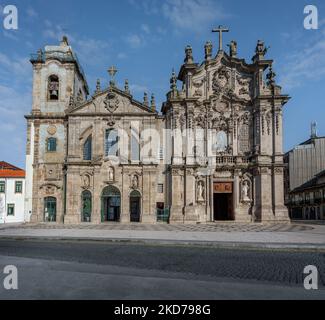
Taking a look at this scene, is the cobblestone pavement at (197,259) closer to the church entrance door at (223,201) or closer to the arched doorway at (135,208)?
the arched doorway at (135,208)

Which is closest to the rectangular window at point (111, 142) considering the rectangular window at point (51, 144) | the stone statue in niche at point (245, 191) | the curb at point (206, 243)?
the rectangular window at point (51, 144)

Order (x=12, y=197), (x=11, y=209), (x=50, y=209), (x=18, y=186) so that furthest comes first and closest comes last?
(x=18, y=186)
(x=12, y=197)
(x=11, y=209)
(x=50, y=209)

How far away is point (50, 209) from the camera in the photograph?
35594 millimetres

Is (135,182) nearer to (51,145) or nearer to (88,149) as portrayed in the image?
(88,149)

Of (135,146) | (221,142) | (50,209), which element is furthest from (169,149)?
(50,209)

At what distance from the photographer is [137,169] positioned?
34969 mm

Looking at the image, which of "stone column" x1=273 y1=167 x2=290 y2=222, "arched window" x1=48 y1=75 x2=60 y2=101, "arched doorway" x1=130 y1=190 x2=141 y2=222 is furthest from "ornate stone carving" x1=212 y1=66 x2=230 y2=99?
"arched window" x1=48 y1=75 x2=60 y2=101

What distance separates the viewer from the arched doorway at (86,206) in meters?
34.7

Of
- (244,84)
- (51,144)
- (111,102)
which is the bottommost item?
(51,144)

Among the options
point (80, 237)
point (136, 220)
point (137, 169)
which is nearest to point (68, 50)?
point (137, 169)

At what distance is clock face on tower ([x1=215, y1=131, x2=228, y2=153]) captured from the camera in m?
36.0

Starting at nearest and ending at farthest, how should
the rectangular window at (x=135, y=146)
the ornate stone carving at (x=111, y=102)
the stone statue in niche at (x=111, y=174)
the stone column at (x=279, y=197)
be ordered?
the stone column at (x=279, y=197) < the stone statue in niche at (x=111, y=174) < the rectangular window at (x=135, y=146) < the ornate stone carving at (x=111, y=102)

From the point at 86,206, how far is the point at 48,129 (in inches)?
369

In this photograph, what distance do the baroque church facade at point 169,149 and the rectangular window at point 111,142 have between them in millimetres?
105
